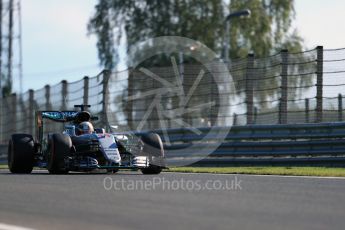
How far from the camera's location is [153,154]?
53.7ft

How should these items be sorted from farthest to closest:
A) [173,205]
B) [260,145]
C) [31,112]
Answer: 1. [31,112]
2. [260,145]
3. [173,205]

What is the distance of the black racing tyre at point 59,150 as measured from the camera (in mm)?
15570

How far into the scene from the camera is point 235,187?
38.7ft

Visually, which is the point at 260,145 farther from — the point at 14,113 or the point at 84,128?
the point at 14,113

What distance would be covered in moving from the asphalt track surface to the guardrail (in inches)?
249

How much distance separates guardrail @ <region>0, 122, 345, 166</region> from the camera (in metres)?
19.2

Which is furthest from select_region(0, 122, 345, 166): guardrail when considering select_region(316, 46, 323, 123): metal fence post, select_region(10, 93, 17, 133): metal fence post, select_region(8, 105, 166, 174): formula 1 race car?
select_region(10, 93, 17, 133): metal fence post

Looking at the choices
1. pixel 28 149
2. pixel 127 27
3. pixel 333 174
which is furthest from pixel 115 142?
pixel 127 27

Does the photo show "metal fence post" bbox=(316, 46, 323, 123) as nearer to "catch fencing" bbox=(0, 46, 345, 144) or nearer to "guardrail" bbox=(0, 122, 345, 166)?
"catch fencing" bbox=(0, 46, 345, 144)

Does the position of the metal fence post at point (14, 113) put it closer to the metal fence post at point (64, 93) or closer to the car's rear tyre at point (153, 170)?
the metal fence post at point (64, 93)

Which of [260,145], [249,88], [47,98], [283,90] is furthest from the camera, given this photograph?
[47,98]

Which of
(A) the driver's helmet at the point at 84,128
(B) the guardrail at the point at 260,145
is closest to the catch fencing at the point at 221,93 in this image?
(B) the guardrail at the point at 260,145

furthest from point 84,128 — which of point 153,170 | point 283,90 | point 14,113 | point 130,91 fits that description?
point 14,113

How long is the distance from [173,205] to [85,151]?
7.00 m
